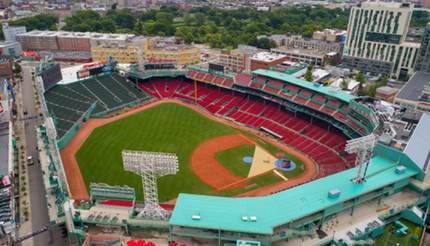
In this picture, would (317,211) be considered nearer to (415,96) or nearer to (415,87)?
(415,96)

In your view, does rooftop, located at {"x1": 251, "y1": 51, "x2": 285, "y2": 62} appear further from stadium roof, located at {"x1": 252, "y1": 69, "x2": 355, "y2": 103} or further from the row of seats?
stadium roof, located at {"x1": 252, "y1": 69, "x2": 355, "y2": 103}

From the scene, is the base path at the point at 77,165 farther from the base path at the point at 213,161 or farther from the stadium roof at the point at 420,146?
the stadium roof at the point at 420,146

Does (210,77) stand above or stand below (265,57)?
below

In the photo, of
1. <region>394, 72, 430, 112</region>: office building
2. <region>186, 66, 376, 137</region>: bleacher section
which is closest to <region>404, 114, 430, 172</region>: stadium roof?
<region>186, 66, 376, 137</region>: bleacher section

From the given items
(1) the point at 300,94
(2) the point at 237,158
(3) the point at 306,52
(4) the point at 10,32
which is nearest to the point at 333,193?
(2) the point at 237,158

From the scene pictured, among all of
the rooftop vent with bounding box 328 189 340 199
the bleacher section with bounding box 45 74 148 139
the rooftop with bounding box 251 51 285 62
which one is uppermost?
the rooftop with bounding box 251 51 285 62

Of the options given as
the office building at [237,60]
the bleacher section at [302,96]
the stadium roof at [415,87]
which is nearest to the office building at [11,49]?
the office building at [237,60]
